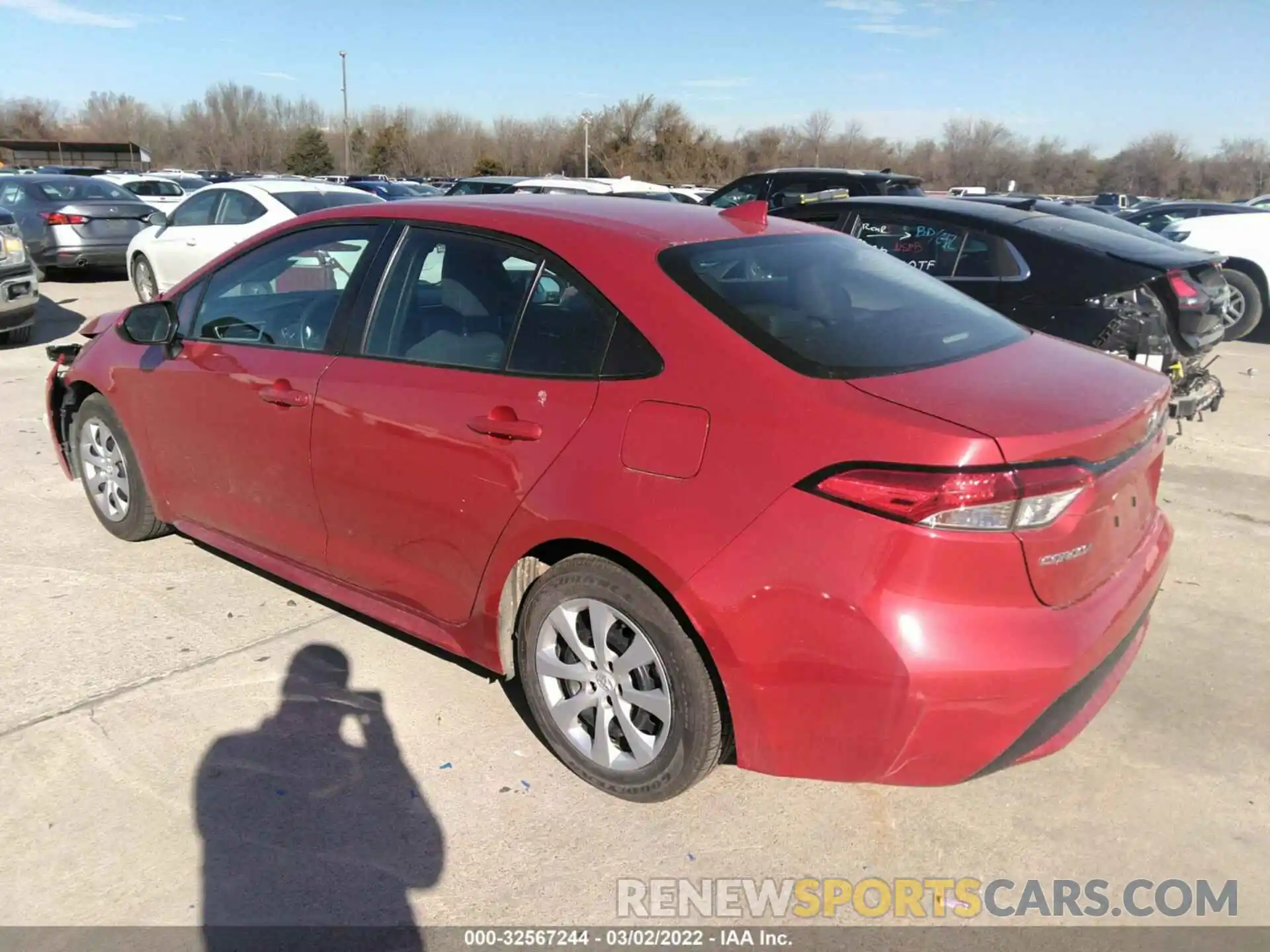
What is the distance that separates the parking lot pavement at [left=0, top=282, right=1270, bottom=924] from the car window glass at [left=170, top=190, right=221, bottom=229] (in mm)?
8395

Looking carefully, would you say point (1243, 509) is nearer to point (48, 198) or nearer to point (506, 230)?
point (506, 230)

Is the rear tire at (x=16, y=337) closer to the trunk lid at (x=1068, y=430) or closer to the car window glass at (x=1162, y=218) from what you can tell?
the trunk lid at (x=1068, y=430)

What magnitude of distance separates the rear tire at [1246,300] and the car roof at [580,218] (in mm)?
10100

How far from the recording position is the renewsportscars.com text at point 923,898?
257 cm

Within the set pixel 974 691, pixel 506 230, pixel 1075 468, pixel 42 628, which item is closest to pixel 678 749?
pixel 974 691

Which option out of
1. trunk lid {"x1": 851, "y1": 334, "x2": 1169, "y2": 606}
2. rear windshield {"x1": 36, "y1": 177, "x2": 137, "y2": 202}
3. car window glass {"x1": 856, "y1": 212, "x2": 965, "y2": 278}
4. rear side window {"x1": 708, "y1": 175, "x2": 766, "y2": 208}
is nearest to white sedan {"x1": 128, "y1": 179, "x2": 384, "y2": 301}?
rear windshield {"x1": 36, "y1": 177, "x2": 137, "y2": 202}

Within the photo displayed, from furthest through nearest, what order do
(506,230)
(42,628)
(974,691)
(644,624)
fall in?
(42,628)
(506,230)
(644,624)
(974,691)

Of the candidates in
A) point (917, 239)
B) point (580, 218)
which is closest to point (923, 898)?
point (580, 218)

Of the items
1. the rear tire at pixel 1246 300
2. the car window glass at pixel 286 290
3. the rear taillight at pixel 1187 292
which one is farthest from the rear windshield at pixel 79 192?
the rear tire at pixel 1246 300

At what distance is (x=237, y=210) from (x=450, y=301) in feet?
30.0

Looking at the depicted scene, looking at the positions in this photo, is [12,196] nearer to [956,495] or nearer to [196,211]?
[196,211]

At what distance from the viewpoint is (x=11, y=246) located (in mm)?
9523

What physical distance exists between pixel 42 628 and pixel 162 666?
0.68 m

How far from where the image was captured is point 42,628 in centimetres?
399
